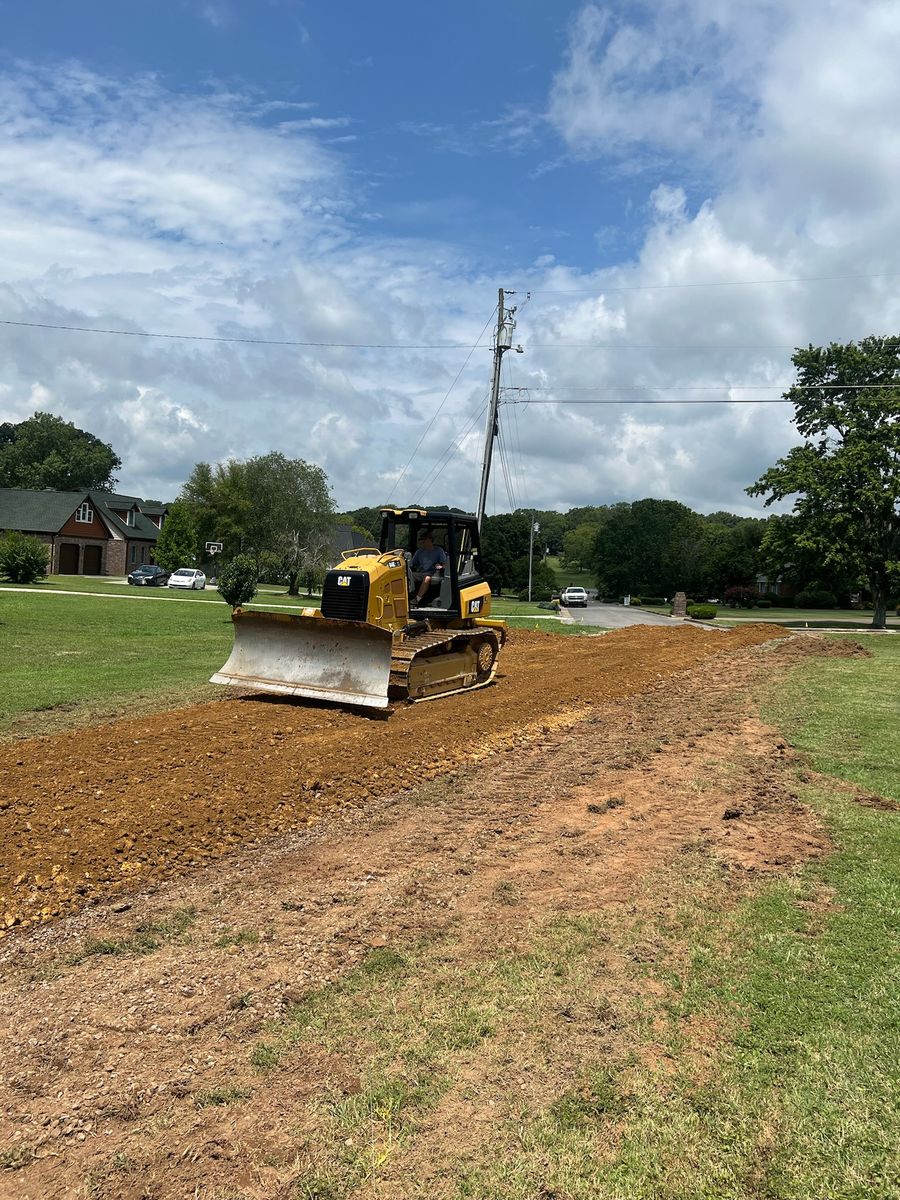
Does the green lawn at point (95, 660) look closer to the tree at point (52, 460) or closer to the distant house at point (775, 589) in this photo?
the distant house at point (775, 589)

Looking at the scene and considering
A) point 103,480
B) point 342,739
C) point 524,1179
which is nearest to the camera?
point 524,1179

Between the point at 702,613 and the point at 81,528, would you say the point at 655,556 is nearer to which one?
the point at 702,613

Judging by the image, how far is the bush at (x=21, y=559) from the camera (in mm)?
41750

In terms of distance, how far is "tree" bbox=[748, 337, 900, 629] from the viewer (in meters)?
34.3

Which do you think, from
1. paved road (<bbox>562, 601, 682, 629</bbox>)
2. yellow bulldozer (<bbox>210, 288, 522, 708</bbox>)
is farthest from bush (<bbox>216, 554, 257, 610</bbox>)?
paved road (<bbox>562, 601, 682, 629</bbox>)

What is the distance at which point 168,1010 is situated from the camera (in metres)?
3.96

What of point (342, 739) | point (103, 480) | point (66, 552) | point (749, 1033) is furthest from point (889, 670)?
point (103, 480)

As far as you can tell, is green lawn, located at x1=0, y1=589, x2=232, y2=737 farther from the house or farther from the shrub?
the shrub

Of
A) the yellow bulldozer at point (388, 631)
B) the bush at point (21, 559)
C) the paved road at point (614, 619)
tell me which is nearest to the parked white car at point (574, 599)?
the paved road at point (614, 619)

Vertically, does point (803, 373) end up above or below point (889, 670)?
above

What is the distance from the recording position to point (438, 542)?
13234 millimetres

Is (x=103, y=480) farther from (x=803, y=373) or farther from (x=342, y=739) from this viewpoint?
(x=342, y=739)

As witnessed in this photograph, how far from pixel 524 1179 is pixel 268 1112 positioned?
987mm

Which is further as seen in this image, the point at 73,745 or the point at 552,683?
the point at 552,683
